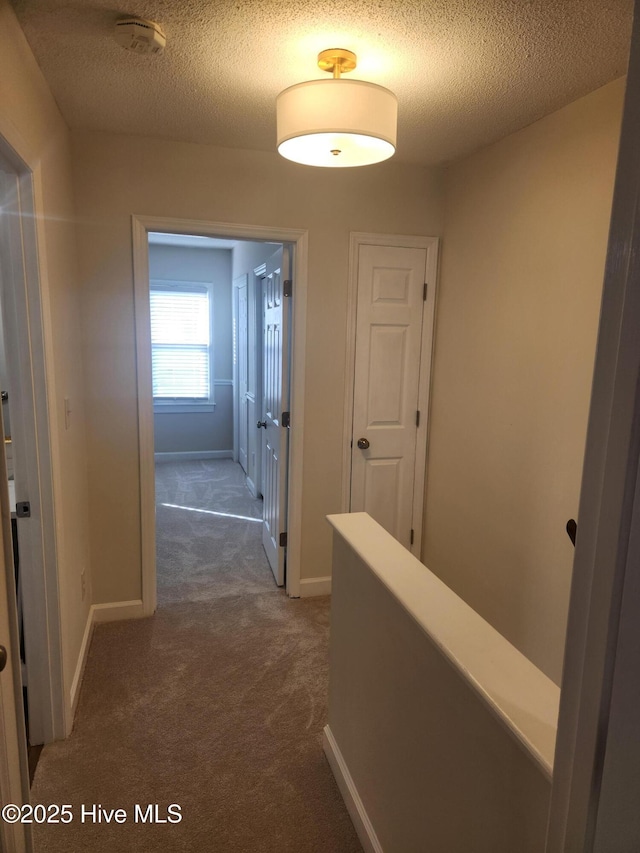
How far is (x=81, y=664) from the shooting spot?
2.47m

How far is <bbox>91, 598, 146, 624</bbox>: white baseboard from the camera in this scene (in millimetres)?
2885

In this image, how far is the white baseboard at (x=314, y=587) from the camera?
3223 mm

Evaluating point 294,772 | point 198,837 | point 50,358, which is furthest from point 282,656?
point 50,358

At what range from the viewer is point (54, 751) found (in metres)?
2.02

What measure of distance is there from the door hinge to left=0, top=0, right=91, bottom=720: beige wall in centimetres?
12

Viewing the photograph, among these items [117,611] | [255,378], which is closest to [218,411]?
[255,378]

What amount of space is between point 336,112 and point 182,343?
4922 millimetres

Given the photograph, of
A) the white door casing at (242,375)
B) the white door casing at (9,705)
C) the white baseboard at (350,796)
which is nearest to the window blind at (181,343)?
the white door casing at (242,375)

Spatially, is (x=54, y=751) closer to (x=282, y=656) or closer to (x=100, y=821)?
(x=100, y=821)

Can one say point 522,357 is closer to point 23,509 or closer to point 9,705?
point 23,509

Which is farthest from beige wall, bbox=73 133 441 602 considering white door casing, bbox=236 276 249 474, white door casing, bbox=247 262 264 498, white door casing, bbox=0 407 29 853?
white door casing, bbox=236 276 249 474

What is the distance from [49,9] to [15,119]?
1.05ft

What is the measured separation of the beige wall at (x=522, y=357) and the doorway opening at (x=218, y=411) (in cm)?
98

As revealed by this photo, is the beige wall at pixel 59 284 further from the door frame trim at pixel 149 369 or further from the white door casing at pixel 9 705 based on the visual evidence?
the white door casing at pixel 9 705
